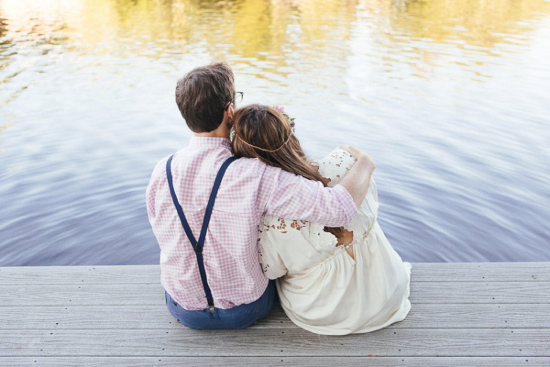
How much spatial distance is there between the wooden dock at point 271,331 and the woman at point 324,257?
0.09 m

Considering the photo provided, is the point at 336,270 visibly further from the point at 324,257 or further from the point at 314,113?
the point at 314,113

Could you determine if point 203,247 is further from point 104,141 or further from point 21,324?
point 104,141

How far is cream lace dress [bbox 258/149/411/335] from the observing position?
2.02m

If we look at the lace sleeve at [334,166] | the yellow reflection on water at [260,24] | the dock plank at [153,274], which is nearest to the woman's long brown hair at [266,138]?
the lace sleeve at [334,166]

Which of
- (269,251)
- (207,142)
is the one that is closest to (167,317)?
(269,251)

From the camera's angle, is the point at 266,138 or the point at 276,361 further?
the point at 276,361

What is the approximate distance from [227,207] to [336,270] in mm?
560

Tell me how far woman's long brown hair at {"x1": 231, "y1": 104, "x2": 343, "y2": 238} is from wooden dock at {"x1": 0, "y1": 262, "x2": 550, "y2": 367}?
2.51ft

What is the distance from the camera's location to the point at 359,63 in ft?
34.1

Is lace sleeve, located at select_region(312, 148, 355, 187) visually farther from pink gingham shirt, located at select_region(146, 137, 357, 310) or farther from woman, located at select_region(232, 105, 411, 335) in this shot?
pink gingham shirt, located at select_region(146, 137, 357, 310)

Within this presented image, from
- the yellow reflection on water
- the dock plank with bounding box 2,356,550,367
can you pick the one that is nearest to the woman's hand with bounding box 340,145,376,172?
the dock plank with bounding box 2,356,550,367

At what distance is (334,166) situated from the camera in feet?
6.75

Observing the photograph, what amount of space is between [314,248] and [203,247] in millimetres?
444

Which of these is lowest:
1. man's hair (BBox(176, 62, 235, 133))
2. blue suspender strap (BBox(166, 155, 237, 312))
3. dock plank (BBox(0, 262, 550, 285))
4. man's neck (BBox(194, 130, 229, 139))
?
dock plank (BBox(0, 262, 550, 285))
